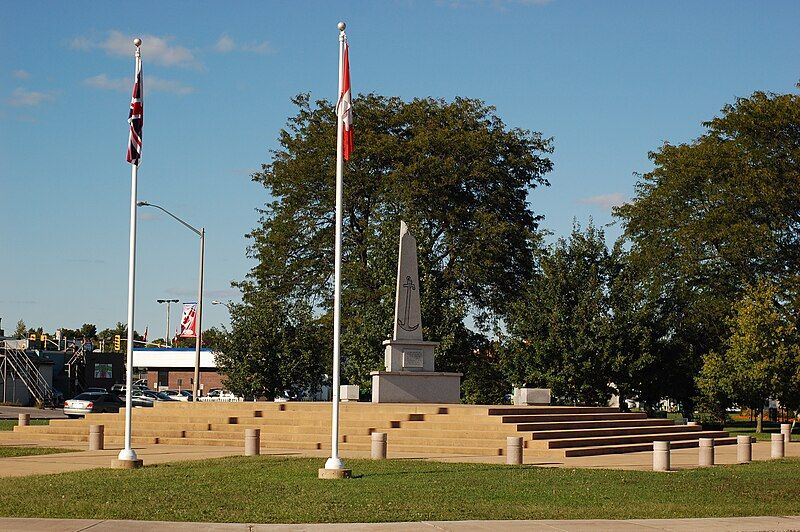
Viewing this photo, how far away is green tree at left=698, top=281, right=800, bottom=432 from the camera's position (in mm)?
45000

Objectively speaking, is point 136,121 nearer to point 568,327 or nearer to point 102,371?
point 568,327

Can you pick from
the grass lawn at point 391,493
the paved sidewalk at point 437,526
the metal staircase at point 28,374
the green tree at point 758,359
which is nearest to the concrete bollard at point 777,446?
the grass lawn at point 391,493

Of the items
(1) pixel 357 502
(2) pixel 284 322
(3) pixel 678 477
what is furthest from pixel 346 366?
(1) pixel 357 502

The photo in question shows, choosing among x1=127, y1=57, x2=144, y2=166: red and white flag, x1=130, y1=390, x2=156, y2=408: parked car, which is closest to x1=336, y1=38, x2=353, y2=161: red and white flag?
x1=127, y1=57, x2=144, y2=166: red and white flag

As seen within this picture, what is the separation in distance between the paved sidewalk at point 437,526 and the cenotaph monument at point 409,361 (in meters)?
22.0

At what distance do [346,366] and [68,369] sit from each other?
4449cm

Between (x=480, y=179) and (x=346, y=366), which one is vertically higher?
(x=480, y=179)

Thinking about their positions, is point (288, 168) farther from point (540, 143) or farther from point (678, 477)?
point (678, 477)

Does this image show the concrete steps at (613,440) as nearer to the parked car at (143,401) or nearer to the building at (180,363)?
the parked car at (143,401)

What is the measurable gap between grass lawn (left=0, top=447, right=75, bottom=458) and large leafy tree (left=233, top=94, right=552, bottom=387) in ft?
64.9

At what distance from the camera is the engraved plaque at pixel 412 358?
37406 millimetres

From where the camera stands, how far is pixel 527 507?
16.6m

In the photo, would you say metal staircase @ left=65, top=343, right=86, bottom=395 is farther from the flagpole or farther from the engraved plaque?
the flagpole

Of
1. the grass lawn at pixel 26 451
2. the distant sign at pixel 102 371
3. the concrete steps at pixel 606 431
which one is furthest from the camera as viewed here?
the distant sign at pixel 102 371
